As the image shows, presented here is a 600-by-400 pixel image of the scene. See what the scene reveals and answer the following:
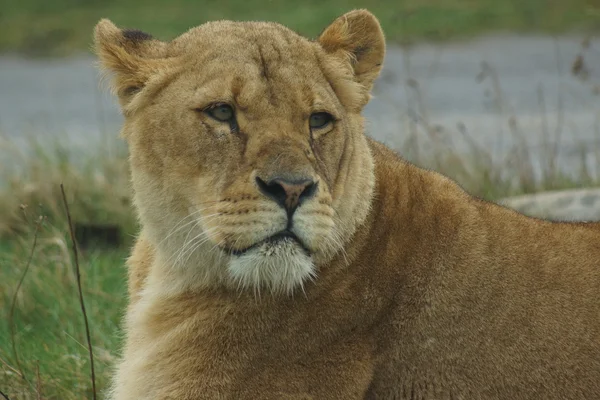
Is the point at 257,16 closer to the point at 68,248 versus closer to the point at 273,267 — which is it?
the point at 68,248

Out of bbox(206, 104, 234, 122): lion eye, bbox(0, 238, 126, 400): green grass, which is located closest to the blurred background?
bbox(0, 238, 126, 400): green grass

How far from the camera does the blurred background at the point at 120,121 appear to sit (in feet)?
21.0

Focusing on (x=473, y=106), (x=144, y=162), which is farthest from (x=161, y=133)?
(x=473, y=106)

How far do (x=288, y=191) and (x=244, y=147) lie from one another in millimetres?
295

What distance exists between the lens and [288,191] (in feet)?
12.5

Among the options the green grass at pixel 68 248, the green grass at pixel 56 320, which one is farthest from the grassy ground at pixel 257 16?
the green grass at pixel 56 320

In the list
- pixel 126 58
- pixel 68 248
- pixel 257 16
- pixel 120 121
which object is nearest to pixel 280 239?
pixel 126 58

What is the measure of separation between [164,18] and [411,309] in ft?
66.7

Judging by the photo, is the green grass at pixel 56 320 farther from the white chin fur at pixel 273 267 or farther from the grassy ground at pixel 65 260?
the white chin fur at pixel 273 267

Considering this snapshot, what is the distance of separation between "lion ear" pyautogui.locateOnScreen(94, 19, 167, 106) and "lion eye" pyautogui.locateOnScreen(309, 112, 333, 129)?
1.86ft

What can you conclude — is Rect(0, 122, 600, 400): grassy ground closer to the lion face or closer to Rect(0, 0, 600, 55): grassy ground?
the lion face

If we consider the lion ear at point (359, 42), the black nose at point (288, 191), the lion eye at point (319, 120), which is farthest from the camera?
the lion ear at point (359, 42)

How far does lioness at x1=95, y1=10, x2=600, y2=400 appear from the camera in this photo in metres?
4.04

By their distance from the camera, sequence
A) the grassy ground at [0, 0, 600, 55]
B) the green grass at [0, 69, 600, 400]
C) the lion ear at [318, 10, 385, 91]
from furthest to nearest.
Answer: the grassy ground at [0, 0, 600, 55] < the green grass at [0, 69, 600, 400] < the lion ear at [318, 10, 385, 91]
